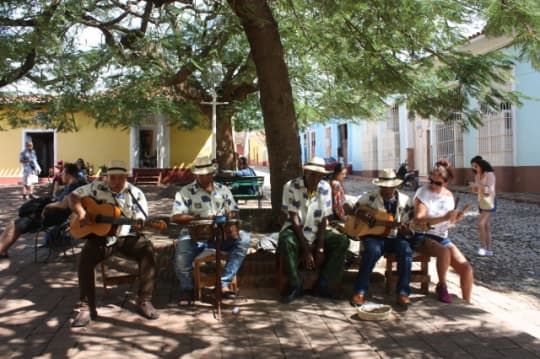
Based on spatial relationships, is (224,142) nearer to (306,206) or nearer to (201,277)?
(306,206)

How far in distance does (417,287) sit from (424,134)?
18.0 metres

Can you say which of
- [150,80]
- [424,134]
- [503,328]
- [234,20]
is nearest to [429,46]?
[234,20]

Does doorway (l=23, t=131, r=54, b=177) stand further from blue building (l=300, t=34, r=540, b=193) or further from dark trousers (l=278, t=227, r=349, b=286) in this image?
dark trousers (l=278, t=227, r=349, b=286)

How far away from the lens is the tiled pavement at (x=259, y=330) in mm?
3662

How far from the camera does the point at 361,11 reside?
682cm

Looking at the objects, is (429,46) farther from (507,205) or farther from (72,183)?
(507,205)

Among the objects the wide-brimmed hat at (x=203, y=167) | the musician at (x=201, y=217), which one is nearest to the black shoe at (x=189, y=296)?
the musician at (x=201, y=217)

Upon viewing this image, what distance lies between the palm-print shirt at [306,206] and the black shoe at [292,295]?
485 mm

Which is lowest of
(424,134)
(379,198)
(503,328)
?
(503,328)

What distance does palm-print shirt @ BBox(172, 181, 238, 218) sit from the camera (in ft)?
16.3

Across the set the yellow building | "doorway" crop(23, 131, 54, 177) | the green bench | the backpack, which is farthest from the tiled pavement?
"doorway" crop(23, 131, 54, 177)

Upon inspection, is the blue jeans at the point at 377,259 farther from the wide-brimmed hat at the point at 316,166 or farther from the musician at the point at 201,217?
the musician at the point at 201,217

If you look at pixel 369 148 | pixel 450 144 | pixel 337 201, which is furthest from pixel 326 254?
pixel 369 148

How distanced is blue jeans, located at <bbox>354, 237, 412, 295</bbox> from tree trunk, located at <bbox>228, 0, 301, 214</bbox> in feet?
5.93
